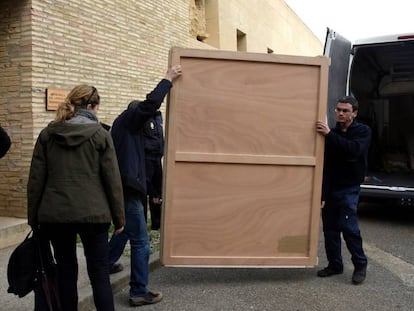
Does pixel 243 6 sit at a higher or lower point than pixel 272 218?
higher

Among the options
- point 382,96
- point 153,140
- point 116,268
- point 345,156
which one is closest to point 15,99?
point 153,140

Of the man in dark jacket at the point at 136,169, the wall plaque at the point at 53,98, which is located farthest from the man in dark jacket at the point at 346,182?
the wall plaque at the point at 53,98

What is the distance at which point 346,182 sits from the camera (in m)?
4.47

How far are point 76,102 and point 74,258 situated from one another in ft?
3.35

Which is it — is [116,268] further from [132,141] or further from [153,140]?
[132,141]

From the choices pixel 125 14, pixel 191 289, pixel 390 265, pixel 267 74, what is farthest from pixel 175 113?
pixel 125 14

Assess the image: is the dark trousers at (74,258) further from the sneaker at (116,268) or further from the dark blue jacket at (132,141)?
the sneaker at (116,268)

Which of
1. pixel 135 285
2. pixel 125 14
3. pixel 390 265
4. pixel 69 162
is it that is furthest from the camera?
pixel 125 14

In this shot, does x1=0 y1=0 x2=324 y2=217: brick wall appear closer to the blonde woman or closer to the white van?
the blonde woman

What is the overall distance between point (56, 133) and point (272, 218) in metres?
2.12

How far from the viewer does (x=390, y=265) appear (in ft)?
16.7

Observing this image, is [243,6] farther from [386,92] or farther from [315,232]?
[315,232]

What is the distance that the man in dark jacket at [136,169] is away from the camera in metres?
3.60

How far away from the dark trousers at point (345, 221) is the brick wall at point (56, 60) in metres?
3.69
